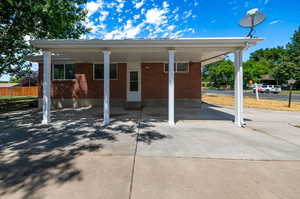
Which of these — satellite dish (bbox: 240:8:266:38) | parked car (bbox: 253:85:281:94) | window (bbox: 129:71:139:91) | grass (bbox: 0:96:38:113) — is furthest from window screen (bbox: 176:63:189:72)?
parked car (bbox: 253:85:281:94)

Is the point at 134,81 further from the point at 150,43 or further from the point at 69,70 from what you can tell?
the point at 150,43

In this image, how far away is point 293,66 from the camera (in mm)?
34062

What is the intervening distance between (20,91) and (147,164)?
31.6 m

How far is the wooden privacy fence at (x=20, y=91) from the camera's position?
2566 centimetres

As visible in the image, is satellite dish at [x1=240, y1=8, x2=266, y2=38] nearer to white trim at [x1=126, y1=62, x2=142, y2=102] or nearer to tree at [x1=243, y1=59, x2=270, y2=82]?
white trim at [x1=126, y1=62, x2=142, y2=102]

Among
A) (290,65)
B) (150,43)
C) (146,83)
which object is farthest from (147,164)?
(290,65)

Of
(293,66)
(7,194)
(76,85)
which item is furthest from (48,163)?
(293,66)

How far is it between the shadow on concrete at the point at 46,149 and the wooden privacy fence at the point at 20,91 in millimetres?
24148

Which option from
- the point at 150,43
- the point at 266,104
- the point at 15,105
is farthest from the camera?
the point at 266,104

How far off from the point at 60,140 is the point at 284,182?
5.13 m

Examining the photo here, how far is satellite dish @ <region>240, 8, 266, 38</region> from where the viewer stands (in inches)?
230

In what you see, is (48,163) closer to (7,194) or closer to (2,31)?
(7,194)

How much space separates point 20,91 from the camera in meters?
26.0

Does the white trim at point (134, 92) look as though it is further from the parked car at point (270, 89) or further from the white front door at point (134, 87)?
the parked car at point (270, 89)
